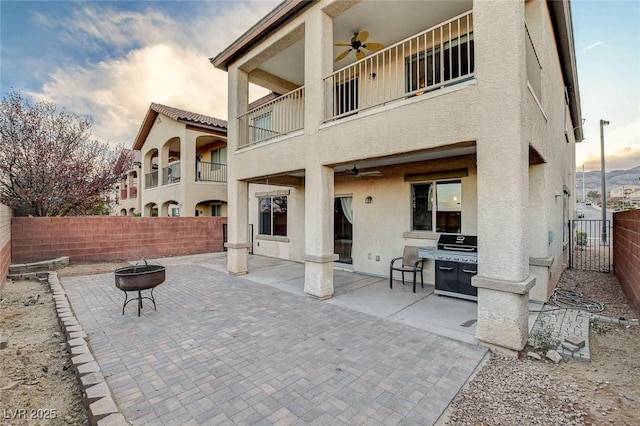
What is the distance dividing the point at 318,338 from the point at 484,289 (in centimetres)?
252

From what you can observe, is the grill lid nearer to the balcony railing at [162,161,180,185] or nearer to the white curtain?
the white curtain

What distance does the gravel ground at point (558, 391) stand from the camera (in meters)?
2.73

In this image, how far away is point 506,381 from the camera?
11.0ft

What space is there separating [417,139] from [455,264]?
313cm

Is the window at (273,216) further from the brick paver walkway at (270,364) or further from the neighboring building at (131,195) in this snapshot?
the neighboring building at (131,195)

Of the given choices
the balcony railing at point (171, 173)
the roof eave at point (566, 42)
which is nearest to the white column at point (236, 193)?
the roof eave at point (566, 42)

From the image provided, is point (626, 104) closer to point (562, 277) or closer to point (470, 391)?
point (562, 277)

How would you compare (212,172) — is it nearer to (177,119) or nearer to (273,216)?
(177,119)

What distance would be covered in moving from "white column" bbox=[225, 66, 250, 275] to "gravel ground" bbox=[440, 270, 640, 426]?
22.9 feet

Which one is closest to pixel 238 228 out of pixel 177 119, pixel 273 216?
pixel 273 216

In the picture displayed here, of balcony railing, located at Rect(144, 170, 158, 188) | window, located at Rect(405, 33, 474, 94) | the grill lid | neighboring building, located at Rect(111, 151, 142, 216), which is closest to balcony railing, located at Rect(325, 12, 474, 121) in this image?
window, located at Rect(405, 33, 474, 94)

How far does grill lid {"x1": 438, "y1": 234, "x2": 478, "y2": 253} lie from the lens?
6.31 metres

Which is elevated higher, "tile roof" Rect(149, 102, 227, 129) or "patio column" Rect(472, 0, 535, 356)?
"tile roof" Rect(149, 102, 227, 129)

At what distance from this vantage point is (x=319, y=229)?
639cm
